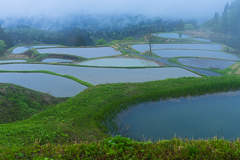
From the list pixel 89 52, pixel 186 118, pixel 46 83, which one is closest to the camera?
pixel 186 118

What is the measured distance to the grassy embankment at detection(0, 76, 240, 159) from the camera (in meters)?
4.13

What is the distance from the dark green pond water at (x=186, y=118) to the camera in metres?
7.02

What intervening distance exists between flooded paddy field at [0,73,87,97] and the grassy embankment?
6.53 ft

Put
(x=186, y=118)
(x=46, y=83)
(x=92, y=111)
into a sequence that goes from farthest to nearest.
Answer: (x=46, y=83)
(x=92, y=111)
(x=186, y=118)

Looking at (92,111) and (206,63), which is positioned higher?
(206,63)

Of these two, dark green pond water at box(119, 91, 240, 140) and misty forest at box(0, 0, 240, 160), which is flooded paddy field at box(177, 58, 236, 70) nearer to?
misty forest at box(0, 0, 240, 160)

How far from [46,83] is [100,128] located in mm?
8333

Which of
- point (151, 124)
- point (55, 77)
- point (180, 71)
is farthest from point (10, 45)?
point (151, 124)

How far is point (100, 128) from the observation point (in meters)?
7.33

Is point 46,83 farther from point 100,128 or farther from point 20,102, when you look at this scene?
point 100,128

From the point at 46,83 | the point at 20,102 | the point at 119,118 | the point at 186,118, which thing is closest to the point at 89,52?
the point at 46,83

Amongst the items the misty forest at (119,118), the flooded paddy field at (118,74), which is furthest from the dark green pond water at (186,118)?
the flooded paddy field at (118,74)

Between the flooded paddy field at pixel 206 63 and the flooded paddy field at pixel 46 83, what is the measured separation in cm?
1704

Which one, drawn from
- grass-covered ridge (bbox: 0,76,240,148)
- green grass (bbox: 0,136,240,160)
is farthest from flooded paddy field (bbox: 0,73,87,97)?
green grass (bbox: 0,136,240,160)
